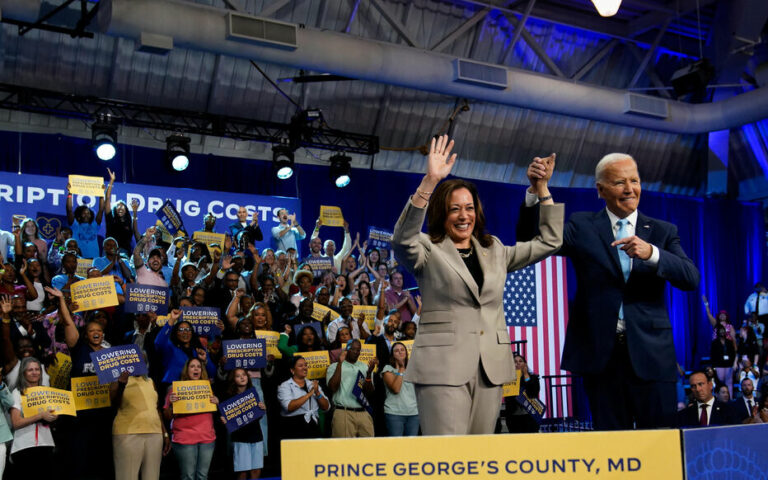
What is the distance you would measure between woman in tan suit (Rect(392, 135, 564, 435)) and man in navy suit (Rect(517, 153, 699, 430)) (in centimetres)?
15

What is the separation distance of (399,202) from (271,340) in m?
5.25

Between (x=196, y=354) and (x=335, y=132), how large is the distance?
5.09 meters

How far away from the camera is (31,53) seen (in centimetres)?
961

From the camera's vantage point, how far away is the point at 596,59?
39.7ft

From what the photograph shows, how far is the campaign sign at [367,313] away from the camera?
790 centimetres

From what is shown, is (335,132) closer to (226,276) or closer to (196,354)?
(226,276)

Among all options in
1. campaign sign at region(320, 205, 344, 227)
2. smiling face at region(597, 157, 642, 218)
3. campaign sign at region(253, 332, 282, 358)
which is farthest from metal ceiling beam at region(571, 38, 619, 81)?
smiling face at region(597, 157, 642, 218)

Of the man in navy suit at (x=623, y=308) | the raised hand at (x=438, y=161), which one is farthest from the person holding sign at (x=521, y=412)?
the raised hand at (x=438, y=161)

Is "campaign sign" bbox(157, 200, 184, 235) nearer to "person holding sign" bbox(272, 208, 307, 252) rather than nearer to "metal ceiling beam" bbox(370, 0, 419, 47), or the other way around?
"person holding sign" bbox(272, 208, 307, 252)

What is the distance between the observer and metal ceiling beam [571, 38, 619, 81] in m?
11.8

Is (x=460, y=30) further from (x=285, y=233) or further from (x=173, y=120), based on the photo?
(x=173, y=120)

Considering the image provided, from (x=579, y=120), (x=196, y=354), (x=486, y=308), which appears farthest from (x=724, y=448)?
(x=579, y=120)

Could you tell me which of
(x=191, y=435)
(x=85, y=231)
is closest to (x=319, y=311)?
(x=191, y=435)

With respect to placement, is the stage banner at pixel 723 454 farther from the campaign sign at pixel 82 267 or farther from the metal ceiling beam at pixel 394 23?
the metal ceiling beam at pixel 394 23
